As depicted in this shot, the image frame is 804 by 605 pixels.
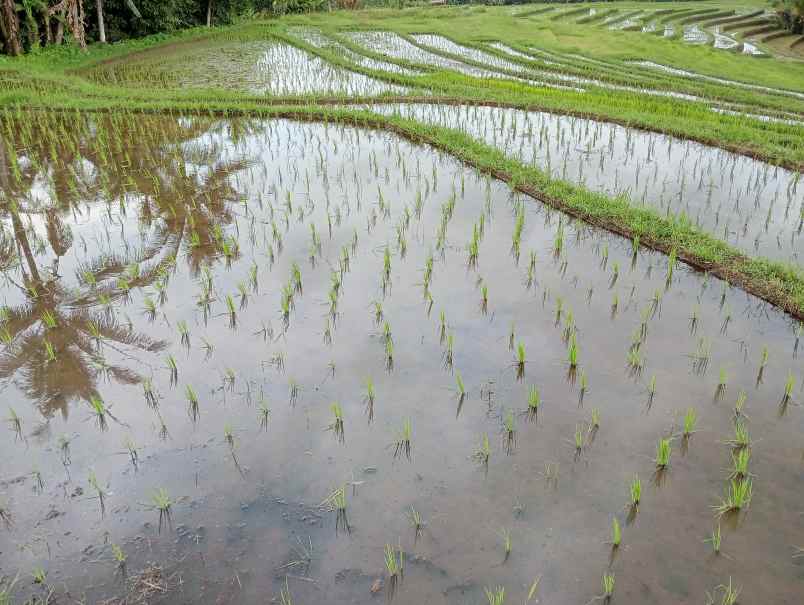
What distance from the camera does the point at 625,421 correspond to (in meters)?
A: 3.02

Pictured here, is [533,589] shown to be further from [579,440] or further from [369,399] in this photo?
[369,399]

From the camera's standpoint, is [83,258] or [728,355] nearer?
[728,355]

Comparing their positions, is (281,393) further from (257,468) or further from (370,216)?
(370,216)

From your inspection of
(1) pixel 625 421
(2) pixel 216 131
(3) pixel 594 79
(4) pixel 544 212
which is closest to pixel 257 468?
(1) pixel 625 421

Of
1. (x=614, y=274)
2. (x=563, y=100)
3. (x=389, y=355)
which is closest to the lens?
(x=389, y=355)

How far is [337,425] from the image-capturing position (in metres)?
3.03

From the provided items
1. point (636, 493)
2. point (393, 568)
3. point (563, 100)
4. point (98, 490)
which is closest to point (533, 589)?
point (393, 568)

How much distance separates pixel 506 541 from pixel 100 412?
83.6 inches

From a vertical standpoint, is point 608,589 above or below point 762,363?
below

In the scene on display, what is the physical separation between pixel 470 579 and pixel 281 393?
4.77 ft

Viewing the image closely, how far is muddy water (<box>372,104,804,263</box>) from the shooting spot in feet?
16.8

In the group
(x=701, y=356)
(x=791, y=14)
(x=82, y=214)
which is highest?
(x=791, y=14)

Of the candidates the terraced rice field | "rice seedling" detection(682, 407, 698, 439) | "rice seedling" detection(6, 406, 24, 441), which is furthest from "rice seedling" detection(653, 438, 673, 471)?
"rice seedling" detection(6, 406, 24, 441)

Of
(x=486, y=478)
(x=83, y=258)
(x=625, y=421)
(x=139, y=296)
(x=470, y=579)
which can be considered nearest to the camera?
(x=470, y=579)
